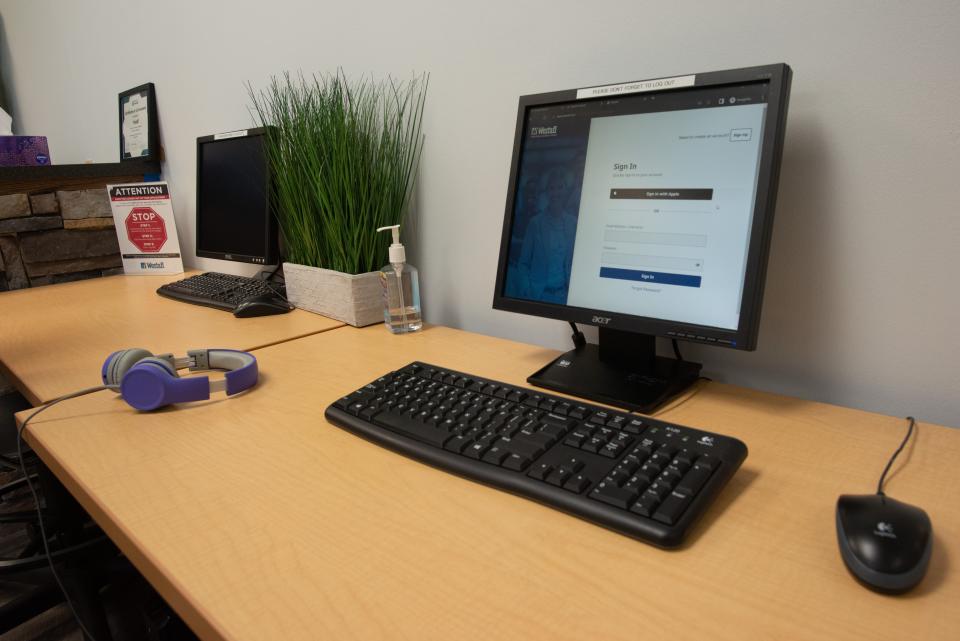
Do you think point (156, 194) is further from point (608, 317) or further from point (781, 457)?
point (781, 457)

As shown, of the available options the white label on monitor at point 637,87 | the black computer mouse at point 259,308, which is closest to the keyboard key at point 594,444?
the white label on monitor at point 637,87

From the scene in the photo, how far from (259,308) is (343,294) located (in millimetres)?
244

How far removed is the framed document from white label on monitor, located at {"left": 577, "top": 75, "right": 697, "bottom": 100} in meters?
1.82

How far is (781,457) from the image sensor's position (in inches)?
23.9

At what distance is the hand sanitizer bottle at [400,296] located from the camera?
1.09m

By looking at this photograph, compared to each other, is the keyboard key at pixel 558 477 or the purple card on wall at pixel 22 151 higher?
the purple card on wall at pixel 22 151

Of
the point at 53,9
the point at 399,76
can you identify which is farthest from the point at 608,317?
the point at 53,9

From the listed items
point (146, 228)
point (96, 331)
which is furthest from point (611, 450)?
point (146, 228)

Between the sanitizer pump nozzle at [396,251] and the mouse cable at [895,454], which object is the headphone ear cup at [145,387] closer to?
the sanitizer pump nozzle at [396,251]

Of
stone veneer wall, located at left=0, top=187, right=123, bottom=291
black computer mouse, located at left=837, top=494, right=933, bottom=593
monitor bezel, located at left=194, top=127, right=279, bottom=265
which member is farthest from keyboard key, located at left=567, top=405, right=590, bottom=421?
stone veneer wall, located at left=0, top=187, right=123, bottom=291

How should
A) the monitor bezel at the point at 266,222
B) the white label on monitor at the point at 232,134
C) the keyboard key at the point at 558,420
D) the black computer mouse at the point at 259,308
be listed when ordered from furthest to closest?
the white label on monitor at the point at 232,134 < the monitor bezel at the point at 266,222 < the black computer mouse at the point at 259,308 < the keyboard key at the point at 558,420

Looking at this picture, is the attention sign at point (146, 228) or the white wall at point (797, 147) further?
the attention sign at point (146, 228)

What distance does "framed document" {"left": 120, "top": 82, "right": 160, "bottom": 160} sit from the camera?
6.69ft

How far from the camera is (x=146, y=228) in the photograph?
1832 millimetres
